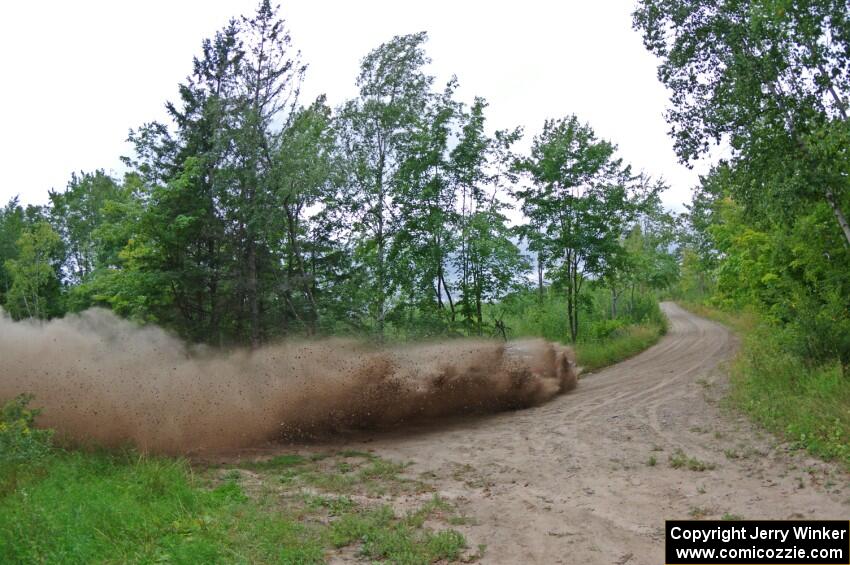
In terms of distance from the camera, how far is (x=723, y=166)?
516 inches

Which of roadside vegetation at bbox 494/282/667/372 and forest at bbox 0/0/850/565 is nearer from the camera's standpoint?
forest at bbox 0/0/850/565

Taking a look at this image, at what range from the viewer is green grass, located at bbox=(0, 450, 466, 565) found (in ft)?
17.6

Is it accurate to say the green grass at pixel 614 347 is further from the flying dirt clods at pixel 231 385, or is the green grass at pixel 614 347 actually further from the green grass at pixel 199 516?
the green grass at pixel 199 516

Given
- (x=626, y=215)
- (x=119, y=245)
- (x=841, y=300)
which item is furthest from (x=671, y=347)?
(x=119, y=245)

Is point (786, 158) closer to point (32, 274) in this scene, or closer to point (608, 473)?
point (608, 473)

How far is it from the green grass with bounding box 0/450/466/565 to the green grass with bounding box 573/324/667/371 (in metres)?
14.2

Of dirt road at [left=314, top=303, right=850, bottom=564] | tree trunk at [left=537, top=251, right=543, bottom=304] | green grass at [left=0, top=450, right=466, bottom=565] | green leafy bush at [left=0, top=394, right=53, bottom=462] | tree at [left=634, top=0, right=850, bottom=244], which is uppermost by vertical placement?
tree at [left=634, top=0, right=850, bottom=244]

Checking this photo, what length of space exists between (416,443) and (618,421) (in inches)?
172

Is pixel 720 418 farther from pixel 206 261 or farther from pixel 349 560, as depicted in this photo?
pixel 206 261

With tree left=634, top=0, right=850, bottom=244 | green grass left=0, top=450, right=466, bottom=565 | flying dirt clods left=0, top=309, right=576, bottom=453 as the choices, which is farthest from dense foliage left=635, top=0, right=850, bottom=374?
green grass left=0, top=450, right=466, bottom=565

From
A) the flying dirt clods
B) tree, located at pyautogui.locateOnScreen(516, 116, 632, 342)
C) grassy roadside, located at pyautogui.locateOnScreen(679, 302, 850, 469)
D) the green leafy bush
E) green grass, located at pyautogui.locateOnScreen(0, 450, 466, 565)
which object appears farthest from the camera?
tree, located at pyautogui.locateOnScreen(516, 116, 632, 342)

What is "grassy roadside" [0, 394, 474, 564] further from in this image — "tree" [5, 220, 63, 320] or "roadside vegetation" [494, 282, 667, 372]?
"tree" [5, 220, 63, 320]

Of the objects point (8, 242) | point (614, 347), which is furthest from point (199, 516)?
point (8, 242)

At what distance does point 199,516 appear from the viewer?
21.1 feet
